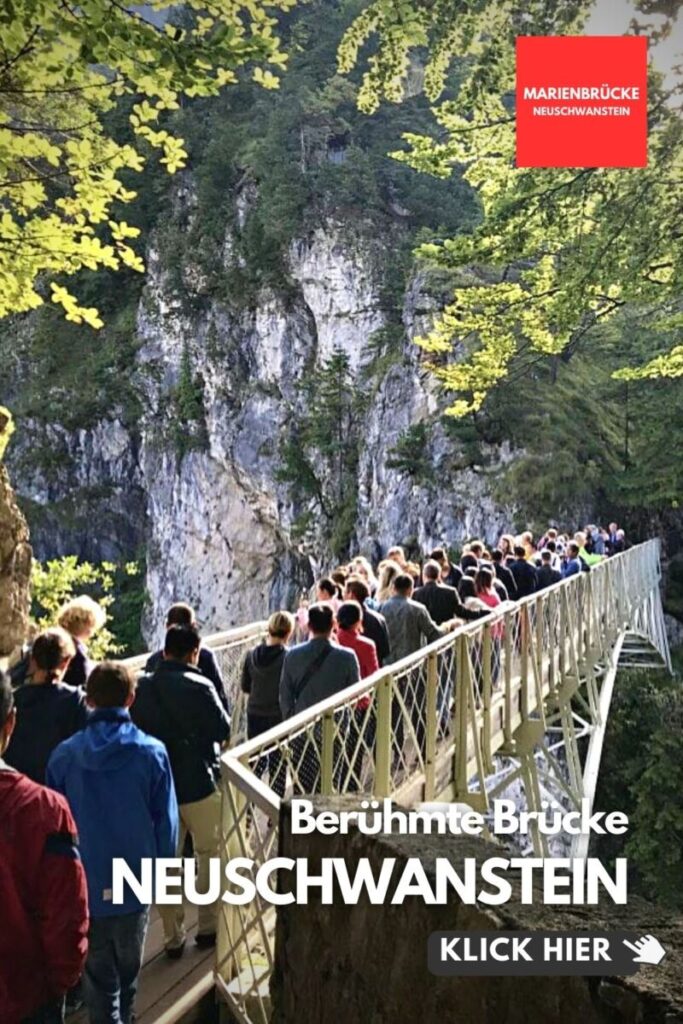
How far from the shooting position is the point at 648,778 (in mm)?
16266

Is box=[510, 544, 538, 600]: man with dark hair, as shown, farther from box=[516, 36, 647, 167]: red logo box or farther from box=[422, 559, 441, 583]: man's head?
box=[516, 36, 647, 167]: red logo box

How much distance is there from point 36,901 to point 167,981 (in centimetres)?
159

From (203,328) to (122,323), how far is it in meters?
6.13

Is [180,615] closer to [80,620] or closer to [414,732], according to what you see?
[80,620]

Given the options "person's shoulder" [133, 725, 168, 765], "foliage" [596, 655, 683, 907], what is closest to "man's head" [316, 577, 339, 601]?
"person's shoulder" [133, 725, 168, 765]

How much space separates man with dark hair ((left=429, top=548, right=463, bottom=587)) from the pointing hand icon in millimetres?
5481

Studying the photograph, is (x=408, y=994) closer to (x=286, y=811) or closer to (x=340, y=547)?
(x=286, y=811)

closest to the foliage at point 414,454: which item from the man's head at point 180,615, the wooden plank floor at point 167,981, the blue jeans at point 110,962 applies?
the man's head at point 180,615

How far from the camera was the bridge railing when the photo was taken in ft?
9.07

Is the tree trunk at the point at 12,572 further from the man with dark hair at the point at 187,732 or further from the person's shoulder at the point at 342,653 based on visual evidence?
the person's shoulder at the point at 342,653

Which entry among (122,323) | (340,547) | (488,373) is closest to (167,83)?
(488,373)


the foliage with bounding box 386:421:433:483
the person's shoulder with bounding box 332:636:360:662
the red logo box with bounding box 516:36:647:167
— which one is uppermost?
the red logo box with bounding box 516:36:647:167

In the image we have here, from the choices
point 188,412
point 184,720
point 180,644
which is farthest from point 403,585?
point 188,412

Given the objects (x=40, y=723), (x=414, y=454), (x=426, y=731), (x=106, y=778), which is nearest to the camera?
(x=106, y=778)
